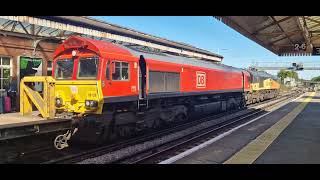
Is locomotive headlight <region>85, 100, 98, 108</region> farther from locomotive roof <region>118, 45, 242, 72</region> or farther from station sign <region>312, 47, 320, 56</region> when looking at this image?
station sign <region>312, 47, 320, 56</region>

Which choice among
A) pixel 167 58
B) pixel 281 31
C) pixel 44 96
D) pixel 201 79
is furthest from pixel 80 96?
pixel 281 31

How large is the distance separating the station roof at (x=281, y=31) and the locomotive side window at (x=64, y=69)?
5.29 meters

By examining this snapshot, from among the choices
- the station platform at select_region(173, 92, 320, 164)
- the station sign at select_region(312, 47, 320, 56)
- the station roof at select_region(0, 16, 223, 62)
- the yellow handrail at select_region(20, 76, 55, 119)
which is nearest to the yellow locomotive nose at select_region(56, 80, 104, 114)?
the yellow handrail at select_region(20, 76, 55, 119)

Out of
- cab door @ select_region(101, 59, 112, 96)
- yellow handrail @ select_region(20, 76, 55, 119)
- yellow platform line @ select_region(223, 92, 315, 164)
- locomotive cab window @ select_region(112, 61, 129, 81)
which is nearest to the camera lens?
yellow platform line @ select_region(223, 92, 315, 164)

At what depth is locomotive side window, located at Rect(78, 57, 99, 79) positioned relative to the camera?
12.4m

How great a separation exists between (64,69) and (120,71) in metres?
1.97

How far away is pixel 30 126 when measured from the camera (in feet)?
30.9

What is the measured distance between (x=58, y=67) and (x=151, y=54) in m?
3.92

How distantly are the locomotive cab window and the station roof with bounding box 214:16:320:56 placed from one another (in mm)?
3656

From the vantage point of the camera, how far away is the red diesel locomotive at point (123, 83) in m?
12.4

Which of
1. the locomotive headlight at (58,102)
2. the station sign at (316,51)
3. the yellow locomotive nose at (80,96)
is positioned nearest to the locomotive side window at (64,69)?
the yellow locomotive nose at (80,96)

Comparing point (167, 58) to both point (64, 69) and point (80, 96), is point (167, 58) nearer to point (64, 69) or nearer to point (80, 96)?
point (64, 69)

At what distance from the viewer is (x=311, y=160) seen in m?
10.2
